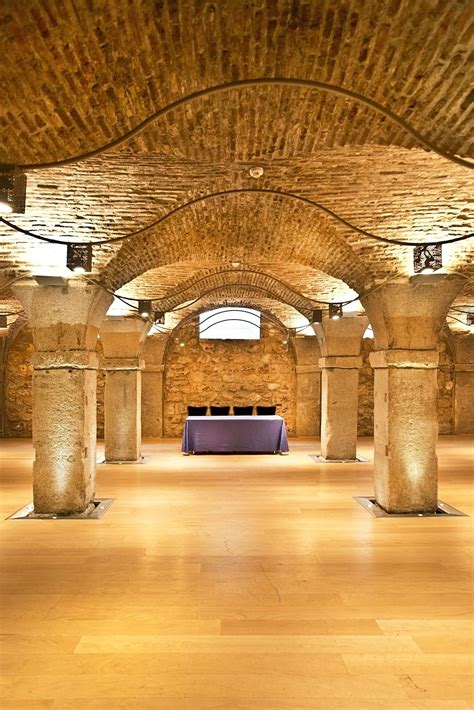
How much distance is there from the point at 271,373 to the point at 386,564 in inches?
435

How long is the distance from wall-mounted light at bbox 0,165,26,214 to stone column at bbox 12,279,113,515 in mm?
3598

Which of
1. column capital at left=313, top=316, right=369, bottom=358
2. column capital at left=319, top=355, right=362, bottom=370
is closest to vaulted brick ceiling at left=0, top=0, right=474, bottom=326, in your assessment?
column capital at left=313, top=316, right=369, bottom=358

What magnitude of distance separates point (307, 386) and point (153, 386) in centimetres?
414

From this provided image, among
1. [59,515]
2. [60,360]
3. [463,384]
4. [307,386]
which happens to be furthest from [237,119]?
[463,384]

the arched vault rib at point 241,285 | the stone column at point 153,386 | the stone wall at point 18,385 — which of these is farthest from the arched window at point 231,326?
the stone wall at point 18,385

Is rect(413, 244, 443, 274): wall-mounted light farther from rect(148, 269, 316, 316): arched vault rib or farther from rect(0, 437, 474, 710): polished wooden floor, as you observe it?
rect(148, 269, 316, 316): arched vault rib

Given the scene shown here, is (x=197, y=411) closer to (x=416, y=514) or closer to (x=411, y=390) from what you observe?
(x=411, y=390)

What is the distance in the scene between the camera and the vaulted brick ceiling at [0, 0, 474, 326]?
294 cm

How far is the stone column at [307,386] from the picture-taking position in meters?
15.6

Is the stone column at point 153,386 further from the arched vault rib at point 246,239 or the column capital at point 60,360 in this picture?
the column capital at point 60,360

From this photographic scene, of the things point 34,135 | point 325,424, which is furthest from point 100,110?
point 325,424

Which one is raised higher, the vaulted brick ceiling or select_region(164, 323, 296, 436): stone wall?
the vaulted brick ceiling

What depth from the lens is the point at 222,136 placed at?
4.23m

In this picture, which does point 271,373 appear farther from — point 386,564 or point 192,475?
point 386,564
